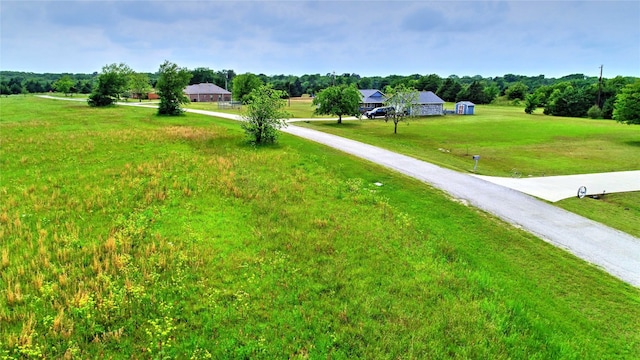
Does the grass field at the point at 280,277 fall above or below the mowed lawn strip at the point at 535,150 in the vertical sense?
below

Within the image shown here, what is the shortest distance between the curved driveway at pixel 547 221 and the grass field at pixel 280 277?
3.47 ft

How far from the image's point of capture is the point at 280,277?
10.2 meters

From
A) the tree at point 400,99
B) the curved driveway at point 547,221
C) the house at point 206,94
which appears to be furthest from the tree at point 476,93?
the curved driveway at point 547,221

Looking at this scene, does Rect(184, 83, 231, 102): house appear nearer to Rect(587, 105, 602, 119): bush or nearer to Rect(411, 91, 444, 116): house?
Rect(411, 91, 444, 116): house

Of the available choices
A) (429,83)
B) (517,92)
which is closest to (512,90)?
(517,92)

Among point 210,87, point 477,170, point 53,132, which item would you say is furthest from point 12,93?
point 477,170

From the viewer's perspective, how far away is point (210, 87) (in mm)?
115625

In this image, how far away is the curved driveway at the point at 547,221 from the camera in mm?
12906

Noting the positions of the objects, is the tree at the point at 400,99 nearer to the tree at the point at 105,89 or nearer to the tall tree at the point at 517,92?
the tree at the point at 105,89

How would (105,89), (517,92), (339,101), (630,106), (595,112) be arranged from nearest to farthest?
(630,106)
(339,101)
(105,89)
(595,112)
(517,92)

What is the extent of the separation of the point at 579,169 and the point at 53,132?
4404cm

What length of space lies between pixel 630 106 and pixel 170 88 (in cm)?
6349

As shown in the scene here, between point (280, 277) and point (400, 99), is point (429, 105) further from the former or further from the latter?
point (280, 277)

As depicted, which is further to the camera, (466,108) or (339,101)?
(466,108)
